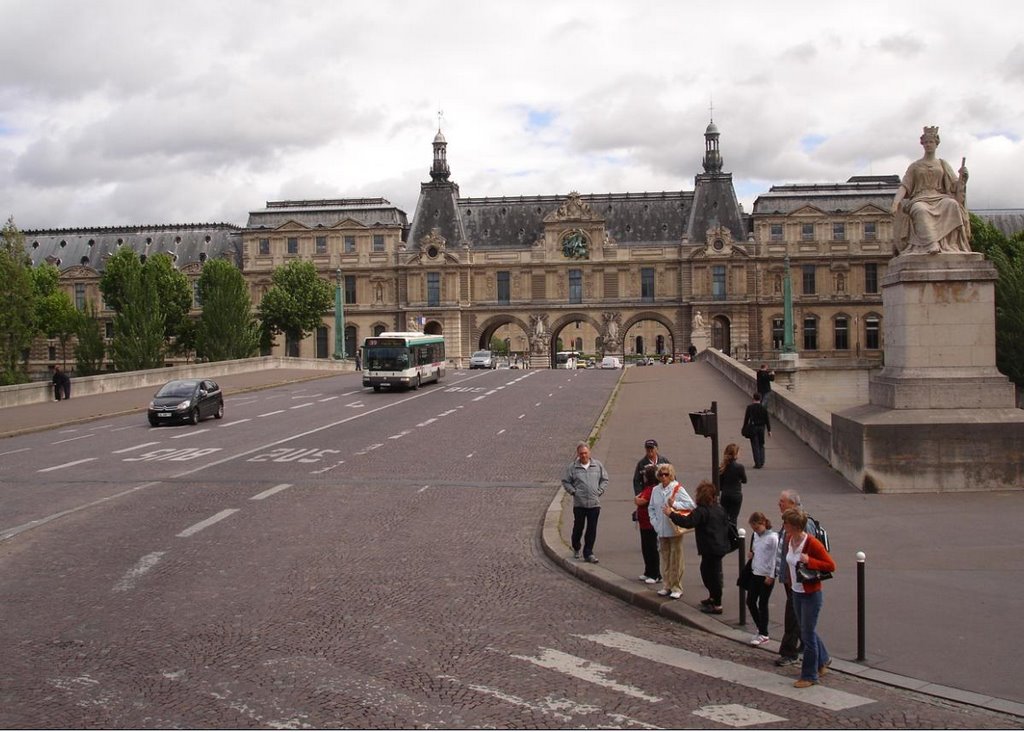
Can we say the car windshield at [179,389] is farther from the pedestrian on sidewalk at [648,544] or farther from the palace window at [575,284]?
the palace window at [575,284]

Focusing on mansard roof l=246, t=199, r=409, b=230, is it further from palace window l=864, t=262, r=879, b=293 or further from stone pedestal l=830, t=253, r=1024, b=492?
stone pedestal l=830, t=253, r=1024, b=492

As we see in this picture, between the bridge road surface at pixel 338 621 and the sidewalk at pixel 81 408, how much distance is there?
12.8m

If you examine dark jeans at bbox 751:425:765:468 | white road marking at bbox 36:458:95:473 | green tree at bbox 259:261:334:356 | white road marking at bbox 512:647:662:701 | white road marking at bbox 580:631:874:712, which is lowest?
white road marking at bbox 580:631:874:712

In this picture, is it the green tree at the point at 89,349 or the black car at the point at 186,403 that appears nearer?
the black car at the point at 186,403

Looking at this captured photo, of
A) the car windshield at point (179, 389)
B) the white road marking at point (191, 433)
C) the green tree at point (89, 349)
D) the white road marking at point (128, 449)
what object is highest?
the green tree at point (89, 349)

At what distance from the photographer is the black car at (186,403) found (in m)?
35.1

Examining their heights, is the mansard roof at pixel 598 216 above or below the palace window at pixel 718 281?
above

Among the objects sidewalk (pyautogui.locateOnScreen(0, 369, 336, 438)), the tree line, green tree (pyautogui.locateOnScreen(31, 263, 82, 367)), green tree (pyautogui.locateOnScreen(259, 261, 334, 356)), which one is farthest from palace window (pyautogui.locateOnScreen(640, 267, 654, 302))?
green tree (pyautogui.locateOnScreen(31, 263, 82, 367))

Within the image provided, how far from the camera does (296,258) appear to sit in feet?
327

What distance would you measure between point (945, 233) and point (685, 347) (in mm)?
78254

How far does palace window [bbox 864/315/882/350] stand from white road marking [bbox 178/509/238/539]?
85.9m

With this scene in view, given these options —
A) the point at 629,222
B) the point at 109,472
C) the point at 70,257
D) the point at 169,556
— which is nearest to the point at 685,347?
the point at 629,222

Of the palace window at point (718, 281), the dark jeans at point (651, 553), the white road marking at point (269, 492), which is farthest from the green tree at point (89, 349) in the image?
the dark jeans at point (651, 553)

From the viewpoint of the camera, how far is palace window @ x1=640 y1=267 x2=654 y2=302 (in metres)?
97.4
